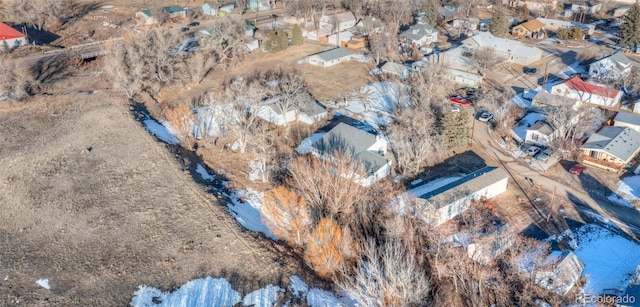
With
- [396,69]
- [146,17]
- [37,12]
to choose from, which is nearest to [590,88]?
[396,69]

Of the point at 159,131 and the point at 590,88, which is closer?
the point at 159,131

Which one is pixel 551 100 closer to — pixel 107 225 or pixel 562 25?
pixel 562 25

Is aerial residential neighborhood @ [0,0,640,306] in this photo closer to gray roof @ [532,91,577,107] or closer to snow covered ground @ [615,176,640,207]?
snow covered ground @ [615,176,640,207]

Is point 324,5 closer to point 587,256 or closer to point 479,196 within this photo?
point 479,196

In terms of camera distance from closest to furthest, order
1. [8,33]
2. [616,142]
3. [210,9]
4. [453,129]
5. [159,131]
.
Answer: [616,142], [453,129], [159,131], [8,33], [210,9]

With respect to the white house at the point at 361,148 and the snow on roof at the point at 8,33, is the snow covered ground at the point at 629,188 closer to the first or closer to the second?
the white house at the point at 361,148

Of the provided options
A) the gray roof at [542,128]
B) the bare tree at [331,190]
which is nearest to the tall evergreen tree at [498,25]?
the gray roof at [542,128]
